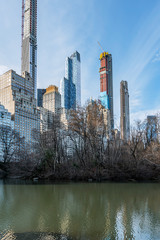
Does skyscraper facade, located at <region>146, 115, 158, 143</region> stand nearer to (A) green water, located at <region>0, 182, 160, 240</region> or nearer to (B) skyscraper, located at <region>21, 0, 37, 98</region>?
(A) green water, located at <region>0, 182, 160, 240</region>

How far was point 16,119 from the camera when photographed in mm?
112500

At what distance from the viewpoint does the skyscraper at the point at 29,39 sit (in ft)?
625

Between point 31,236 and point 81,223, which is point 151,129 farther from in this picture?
point 31,236

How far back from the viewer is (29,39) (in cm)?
19238

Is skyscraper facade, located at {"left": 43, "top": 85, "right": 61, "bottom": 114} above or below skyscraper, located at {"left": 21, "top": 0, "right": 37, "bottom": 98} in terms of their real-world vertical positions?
below

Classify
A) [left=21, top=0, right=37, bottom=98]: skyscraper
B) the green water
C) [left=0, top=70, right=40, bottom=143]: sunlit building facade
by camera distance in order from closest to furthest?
the green water < [left=0, top=70, right=40, bottom=143]: sunlit building facade < [left=21, top=0, right=37, bottom=98]: skyscraper

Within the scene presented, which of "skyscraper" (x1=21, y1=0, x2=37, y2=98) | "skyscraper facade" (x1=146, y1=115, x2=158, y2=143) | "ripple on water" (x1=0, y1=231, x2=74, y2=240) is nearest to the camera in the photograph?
"ripple on water" (x1=0, y1=231, x2=74, y2=240)

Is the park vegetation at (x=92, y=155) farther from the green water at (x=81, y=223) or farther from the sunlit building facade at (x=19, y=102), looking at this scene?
the sunlit building facade at (x=19, y=102)

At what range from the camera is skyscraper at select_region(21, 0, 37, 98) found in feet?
625

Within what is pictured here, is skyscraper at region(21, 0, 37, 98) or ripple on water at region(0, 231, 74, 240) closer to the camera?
ripple on water at region(0, 231, 74, 240)

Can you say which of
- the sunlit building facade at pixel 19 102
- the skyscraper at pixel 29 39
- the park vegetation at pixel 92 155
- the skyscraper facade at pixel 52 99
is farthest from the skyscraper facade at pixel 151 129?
the skyscraper at pixel 29 39

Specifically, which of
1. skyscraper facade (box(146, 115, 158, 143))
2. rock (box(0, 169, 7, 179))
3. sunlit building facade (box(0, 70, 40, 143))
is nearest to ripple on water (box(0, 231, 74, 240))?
skyscraper facade (box(146, 115, 158, 143))

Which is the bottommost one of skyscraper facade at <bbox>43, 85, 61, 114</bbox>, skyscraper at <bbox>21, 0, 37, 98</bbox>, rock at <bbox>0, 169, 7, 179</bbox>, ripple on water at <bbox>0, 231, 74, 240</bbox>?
rock at <bbox>0, 169, 7, 179</bbox>

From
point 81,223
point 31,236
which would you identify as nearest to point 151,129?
point 81,223
